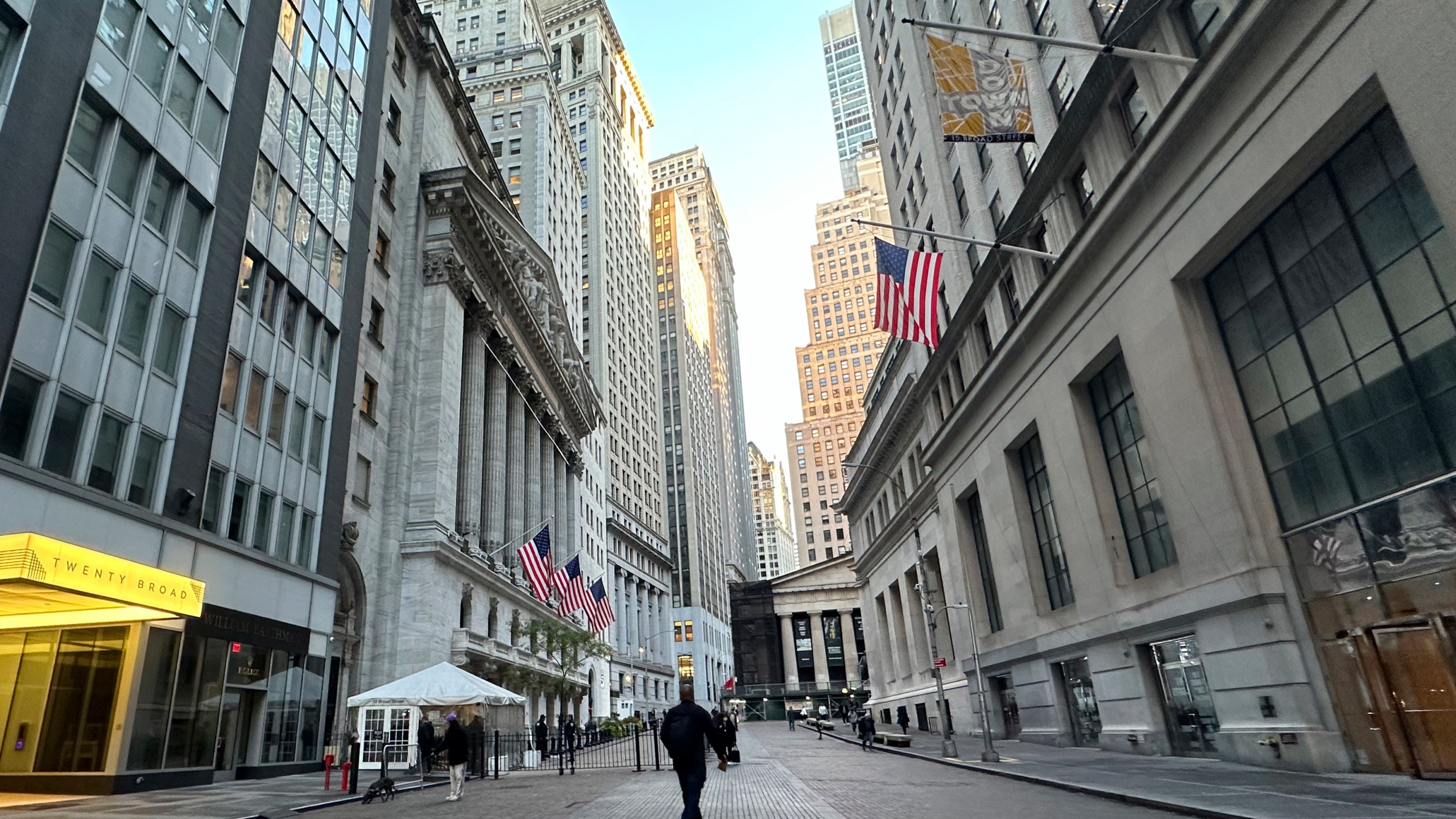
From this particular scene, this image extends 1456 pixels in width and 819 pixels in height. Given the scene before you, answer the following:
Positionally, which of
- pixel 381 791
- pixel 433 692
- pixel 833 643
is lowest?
pixel 381 791

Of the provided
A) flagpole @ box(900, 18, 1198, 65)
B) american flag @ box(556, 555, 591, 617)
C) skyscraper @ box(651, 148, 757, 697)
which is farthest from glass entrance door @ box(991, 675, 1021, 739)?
skyscraper @ box(651, 148, 757, 697)

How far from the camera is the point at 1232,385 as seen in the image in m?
18.6

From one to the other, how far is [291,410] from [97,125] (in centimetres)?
1013

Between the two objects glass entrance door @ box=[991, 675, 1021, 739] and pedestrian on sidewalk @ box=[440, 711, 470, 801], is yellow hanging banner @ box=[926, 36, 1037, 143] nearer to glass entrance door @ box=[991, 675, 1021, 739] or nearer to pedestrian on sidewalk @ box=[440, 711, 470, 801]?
pedestrian on sidewalk @ box=[440, 711, 470, 801]

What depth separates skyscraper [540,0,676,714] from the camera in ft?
300

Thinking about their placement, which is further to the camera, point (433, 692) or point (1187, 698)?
point (433, 692)

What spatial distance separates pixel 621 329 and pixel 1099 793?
308ft

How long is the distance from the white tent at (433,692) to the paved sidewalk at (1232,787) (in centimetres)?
1443

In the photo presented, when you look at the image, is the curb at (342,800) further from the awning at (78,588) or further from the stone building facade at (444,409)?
the stone building facade at (444,409)

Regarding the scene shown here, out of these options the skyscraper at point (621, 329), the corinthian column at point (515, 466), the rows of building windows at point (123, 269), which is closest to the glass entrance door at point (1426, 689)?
the rows of building windows at point (123, 269)

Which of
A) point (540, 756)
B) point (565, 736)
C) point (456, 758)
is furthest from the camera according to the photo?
point (565, 736)

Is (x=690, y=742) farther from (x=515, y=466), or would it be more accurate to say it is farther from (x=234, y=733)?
(x=515, y=466)

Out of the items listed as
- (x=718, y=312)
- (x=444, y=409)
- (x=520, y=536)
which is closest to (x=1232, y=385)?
(x=444, y=409)

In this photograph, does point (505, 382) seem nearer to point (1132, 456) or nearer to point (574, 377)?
point (574, 377)
